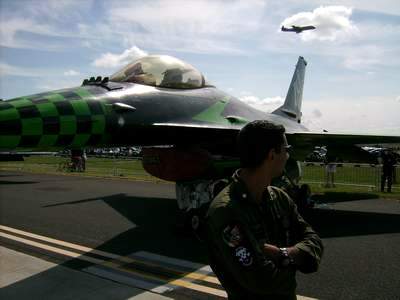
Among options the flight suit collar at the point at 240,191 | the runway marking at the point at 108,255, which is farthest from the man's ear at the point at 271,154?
the runway marking at the point at 108,255

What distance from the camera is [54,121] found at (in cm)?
496

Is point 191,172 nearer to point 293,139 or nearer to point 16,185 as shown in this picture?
point 293,139

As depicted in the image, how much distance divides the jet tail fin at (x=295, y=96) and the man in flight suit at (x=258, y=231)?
38.6 ft

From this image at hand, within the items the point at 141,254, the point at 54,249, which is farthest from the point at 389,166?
the point at 54,249

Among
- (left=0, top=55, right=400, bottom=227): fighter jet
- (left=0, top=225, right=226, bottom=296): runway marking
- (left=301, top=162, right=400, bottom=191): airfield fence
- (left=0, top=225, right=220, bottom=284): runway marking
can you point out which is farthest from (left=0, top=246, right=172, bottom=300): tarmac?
(left=301, top=162, right=400, bottom=191): airfield fence

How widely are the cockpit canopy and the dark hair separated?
17.1ft

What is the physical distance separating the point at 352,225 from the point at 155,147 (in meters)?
4.27

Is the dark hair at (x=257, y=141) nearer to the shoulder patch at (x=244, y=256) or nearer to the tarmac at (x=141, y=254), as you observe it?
the shoulder patch at (x=244, y=256)

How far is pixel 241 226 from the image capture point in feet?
5.97

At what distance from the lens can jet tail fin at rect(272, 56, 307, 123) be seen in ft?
46.5

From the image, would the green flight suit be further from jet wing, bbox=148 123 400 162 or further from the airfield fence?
the airfield fence

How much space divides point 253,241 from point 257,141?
19.8 inches

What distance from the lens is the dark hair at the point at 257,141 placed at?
1990mm

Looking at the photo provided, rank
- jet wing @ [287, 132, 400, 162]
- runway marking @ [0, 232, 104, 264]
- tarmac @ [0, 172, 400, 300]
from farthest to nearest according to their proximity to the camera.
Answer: jet wing @ [287, 132, 400, 162]
runway marking @ [0, 232, 104, 264]
tarmac @ [0, 172, 400, 300]
